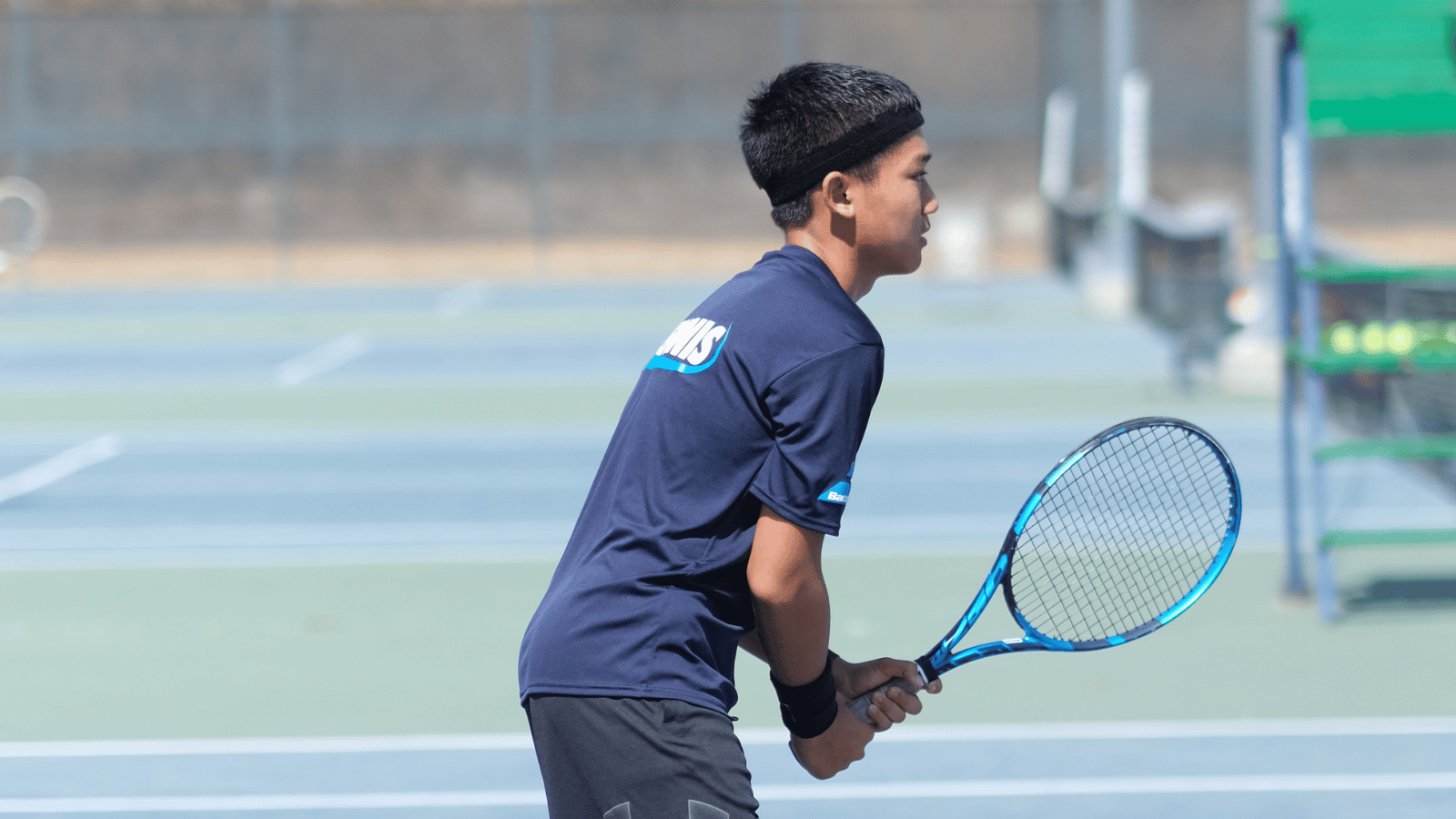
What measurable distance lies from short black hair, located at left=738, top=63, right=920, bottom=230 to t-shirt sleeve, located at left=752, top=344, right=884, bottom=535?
29 centimetres

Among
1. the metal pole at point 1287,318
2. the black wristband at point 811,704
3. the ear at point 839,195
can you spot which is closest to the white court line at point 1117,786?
the metal pole at point 1287,318

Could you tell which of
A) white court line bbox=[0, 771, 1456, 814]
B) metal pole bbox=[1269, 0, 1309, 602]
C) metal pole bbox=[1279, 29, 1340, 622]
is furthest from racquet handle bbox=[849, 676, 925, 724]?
metal pole bbox=[1269, 0, 1309, 602]

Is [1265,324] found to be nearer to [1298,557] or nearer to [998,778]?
[1298,557]

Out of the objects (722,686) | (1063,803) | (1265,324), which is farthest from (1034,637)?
(1265,324)

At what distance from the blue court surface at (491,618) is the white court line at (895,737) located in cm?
2

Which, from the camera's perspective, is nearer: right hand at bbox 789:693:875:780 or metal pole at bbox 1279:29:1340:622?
right hand at bbox 789:693:875:780

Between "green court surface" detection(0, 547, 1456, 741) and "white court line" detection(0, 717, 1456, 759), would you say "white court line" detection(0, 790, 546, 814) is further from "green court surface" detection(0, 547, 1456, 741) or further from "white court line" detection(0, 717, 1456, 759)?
"green court surface" detection(0, 547, 1456, 741)

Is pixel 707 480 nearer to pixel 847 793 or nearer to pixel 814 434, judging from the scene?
pixel 814 434

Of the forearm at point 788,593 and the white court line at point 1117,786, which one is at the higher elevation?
the forearm at point 788,593

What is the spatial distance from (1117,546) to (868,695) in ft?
3.44

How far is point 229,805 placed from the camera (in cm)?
504

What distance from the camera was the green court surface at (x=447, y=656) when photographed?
233 inches

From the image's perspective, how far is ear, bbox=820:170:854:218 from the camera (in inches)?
103

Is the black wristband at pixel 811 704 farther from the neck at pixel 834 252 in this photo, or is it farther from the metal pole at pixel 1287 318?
the metal pole at pixel 1287 318
